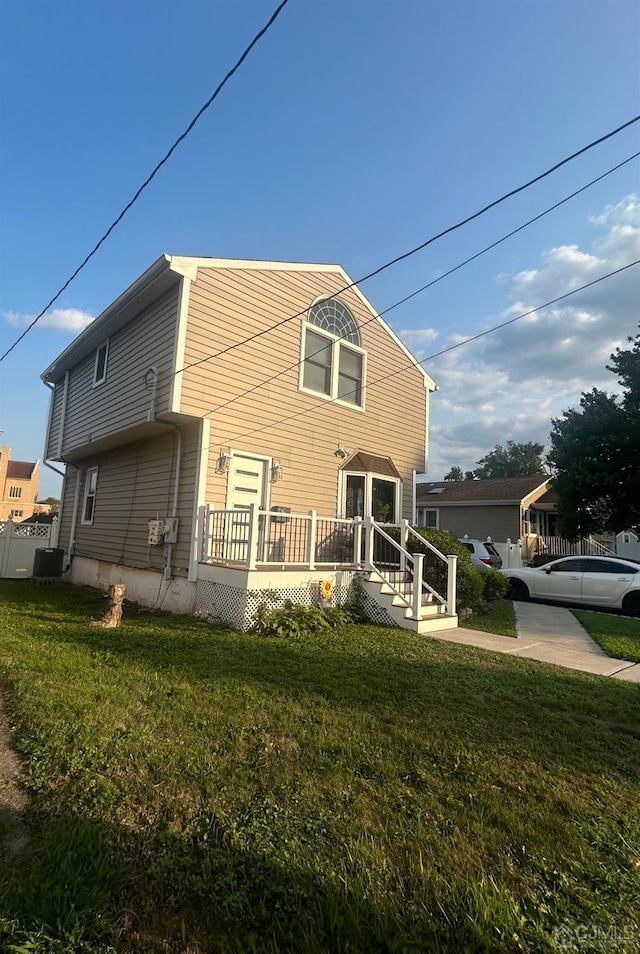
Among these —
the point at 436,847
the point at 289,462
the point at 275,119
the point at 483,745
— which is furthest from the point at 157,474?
the point at 436,847

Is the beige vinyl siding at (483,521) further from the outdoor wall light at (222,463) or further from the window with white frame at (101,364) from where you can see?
the window with white frame at (101,364)

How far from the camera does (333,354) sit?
35.7ft

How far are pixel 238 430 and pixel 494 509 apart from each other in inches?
739

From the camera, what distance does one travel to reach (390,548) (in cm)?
1001

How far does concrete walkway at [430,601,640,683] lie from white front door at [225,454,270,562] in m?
3.56

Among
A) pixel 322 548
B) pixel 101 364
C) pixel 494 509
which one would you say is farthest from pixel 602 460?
pixel 101 364

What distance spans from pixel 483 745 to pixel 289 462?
7.01 m

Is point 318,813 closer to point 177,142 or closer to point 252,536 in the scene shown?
point 252,536

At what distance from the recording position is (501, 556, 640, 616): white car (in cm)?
1070

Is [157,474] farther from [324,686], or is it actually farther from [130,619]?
[324,686]

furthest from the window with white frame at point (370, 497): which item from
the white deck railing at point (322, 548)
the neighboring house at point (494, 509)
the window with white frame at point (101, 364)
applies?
the neighboring house at point (494, 509)

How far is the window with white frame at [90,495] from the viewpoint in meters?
13.3

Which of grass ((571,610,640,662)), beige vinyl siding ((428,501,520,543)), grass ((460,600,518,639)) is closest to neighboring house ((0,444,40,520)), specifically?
beige vinyl siding ((428,501,520,543))

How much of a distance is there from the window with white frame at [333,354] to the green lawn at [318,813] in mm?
6978
